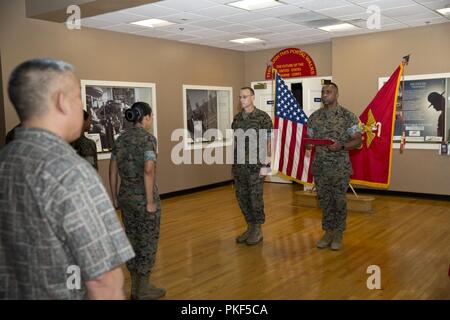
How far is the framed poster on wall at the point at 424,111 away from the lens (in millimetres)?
7172

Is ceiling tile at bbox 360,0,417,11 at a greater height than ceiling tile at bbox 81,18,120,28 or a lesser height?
greater

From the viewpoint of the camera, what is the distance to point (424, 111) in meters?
7.36

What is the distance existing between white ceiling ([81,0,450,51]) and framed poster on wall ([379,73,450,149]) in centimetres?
98

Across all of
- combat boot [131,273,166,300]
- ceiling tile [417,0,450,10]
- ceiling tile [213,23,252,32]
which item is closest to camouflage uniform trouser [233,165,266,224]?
combat boot [131,273,166,300]

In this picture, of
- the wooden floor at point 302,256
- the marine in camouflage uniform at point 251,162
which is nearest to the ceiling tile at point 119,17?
the marine in camouflage uniform at point 251,162

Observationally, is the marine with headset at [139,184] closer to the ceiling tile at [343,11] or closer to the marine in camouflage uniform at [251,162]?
the marine in camouflage uniform at [251,162]

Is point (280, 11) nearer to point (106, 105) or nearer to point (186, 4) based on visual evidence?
point (186, 4)

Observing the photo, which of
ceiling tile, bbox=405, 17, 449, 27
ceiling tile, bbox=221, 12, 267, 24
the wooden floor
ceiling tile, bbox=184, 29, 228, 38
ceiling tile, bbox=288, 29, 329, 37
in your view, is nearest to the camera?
the wooden floor

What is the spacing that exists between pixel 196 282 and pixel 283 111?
360cm

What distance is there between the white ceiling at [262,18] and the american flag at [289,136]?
3.32 ft

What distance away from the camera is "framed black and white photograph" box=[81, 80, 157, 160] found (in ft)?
22.7

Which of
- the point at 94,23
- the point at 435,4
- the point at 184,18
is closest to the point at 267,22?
the point at 184,18

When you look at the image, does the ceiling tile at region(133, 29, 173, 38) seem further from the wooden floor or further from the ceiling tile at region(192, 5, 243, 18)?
the wooden floor

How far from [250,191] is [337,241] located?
42.6 inches
